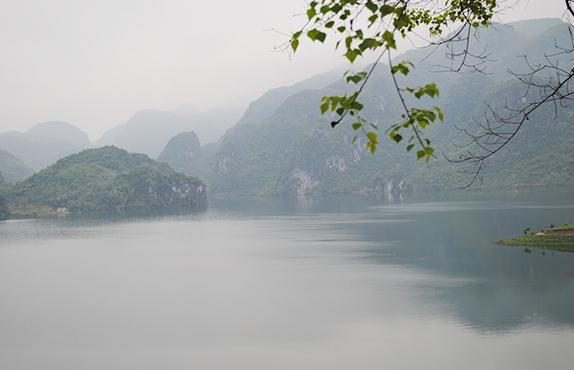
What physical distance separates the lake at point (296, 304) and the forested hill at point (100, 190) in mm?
72182

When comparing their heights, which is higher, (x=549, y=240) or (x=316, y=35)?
(x=316, y=35)

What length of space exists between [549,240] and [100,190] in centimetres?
11528

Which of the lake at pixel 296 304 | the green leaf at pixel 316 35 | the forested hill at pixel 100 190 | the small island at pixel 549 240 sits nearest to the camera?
the green leaf at pixel 316 35

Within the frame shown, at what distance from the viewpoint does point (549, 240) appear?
155 ft

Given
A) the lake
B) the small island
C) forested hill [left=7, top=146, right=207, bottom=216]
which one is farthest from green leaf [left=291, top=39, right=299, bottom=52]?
forested hill [left=7, top=146, right=207, bottom=216]

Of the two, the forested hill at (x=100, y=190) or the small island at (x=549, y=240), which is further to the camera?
the forested hill at (x=100, y=190)

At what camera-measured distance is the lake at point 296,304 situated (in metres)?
23.0

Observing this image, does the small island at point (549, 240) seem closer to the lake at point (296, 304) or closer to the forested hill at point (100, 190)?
the lake at point (296, 304)

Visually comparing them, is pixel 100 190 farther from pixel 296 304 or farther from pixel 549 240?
pixel 296 304

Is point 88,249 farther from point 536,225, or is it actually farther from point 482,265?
point 536,225

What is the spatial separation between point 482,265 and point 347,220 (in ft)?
151

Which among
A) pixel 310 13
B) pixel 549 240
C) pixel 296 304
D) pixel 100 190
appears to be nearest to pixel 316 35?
pixel 310 13

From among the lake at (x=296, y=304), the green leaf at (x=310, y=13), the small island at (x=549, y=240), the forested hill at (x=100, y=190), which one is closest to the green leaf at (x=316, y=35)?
the green leaf at (x=310, y=13)

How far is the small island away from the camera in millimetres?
45906
